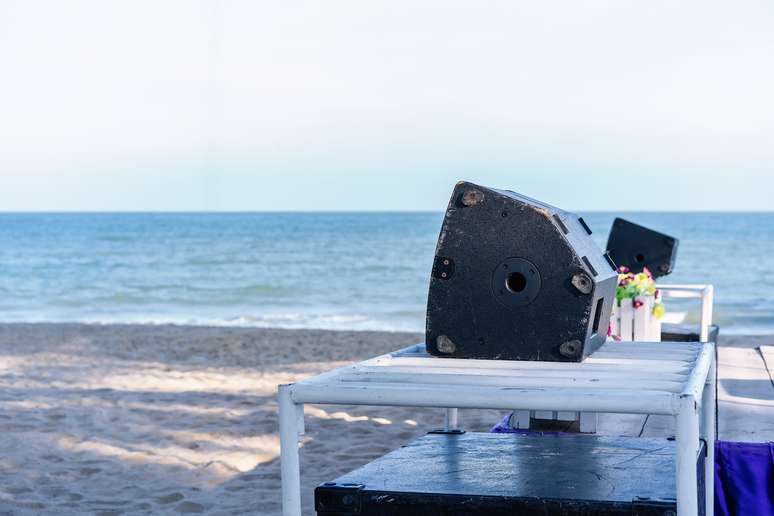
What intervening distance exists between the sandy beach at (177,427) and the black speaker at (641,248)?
0.73m

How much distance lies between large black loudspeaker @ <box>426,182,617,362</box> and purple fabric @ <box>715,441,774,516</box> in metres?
0.91

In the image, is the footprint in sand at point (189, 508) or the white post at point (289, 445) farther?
the footprint in sand at point (189, 508)

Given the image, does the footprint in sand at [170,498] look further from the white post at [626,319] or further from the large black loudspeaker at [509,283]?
the large black loudspeaker at [509,283]

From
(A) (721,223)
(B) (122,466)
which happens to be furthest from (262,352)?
(A) (721,223)

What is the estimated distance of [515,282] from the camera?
2104mm

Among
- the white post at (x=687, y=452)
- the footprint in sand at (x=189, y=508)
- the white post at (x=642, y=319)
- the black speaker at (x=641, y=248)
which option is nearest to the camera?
the white post at (x=687, y=452)

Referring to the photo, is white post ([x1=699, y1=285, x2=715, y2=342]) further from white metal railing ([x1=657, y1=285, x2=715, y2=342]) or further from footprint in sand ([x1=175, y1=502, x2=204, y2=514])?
footprint in sand ([x1=175, y1=502, x2=204, y2=514])

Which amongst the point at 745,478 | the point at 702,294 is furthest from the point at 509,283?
the point at 702,294

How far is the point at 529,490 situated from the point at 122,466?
4.31 metres

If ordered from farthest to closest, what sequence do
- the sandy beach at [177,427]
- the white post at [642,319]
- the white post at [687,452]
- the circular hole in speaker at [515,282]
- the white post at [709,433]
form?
the white post at [642,319]
the sandy beach at [177,427]
the white post at [709,433]
the circular hole in speaker at [515,282]
the white post at [687,452]

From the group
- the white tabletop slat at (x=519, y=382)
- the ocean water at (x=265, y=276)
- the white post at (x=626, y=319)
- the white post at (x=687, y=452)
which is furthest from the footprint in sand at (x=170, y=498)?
the ocean water at (x=265, y=276)

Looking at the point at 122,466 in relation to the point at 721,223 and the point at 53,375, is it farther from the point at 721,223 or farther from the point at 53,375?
the point at 721,223

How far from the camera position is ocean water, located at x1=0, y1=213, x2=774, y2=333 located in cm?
2052

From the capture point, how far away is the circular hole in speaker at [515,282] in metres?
2.09
